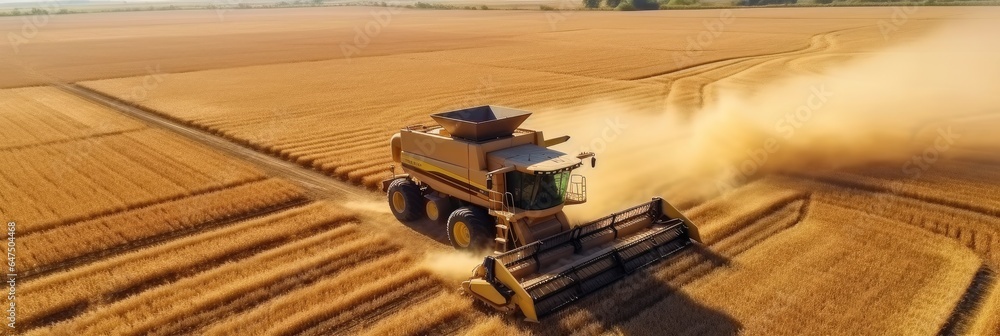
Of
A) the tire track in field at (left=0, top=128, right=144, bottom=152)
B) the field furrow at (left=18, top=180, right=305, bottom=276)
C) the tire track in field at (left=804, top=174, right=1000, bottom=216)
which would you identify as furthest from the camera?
the tire track in field at (left=0, top=128, right=144, bottom=152)

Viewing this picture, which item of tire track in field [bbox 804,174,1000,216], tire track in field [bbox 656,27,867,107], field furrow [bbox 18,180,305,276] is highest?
field furrow [bbox 18,180,305,276]

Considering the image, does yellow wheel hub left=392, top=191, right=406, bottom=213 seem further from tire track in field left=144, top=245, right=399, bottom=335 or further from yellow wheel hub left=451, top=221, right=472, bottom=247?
yellow wheel hub left=451, top=221, right=472, bottom=247

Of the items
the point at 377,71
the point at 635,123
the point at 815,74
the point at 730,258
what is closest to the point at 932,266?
the point at 730,258

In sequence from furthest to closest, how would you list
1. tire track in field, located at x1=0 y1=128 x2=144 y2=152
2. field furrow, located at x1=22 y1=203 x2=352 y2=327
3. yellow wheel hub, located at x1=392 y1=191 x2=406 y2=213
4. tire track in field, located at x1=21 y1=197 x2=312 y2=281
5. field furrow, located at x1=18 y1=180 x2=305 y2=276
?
tire track in field, located at x1=0 y1=128 x2=144 y2=152
yellow wheel hub, located at x1=392 y1=191 x2=406 y2=213
field furrow, located at x1=18 y1=180 x2=305 y2=276
tire track in field, located at x1=21 y1=197 x2=312 y2=281
field furrow, located at x1=22 y1=203 x2=352 y2=327

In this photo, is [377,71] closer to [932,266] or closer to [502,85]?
[502,85]

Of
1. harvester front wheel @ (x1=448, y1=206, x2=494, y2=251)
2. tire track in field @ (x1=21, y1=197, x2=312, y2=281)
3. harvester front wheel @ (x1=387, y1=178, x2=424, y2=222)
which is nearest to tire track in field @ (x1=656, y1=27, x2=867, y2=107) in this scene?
harvester front wheel @ (x1=387, y1=178, x2=424, y2=222)

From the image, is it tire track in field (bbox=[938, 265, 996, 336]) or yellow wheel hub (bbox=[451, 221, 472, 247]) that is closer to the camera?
tire track in field (bbox=[938, 265, 996, 336])

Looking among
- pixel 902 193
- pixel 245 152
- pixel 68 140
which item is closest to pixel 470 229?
pixel 902 193
